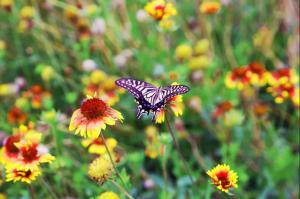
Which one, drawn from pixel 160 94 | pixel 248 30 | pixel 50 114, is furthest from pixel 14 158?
pixel 248 30

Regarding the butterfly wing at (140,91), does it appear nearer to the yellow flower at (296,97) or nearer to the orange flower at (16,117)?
the yellow flower at (296,97)

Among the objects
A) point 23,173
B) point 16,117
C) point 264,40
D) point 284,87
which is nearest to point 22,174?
point 23,173

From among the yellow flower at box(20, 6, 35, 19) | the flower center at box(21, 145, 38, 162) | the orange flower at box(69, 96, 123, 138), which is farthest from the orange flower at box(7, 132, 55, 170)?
the yellow flower at box(20, 6, 35, 19)

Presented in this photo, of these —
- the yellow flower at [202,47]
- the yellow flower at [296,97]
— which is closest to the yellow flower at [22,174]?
the yellow flower at [296,97]

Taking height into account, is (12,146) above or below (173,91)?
above

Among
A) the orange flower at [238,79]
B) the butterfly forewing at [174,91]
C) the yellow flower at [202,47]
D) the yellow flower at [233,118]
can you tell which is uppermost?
the yellow flower at [202,47]

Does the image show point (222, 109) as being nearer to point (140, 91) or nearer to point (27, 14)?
point (140, 91)

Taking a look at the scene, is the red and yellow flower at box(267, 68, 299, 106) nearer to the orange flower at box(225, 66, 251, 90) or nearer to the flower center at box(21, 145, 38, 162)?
the orange flower at box(225, 66, 251, 90)
